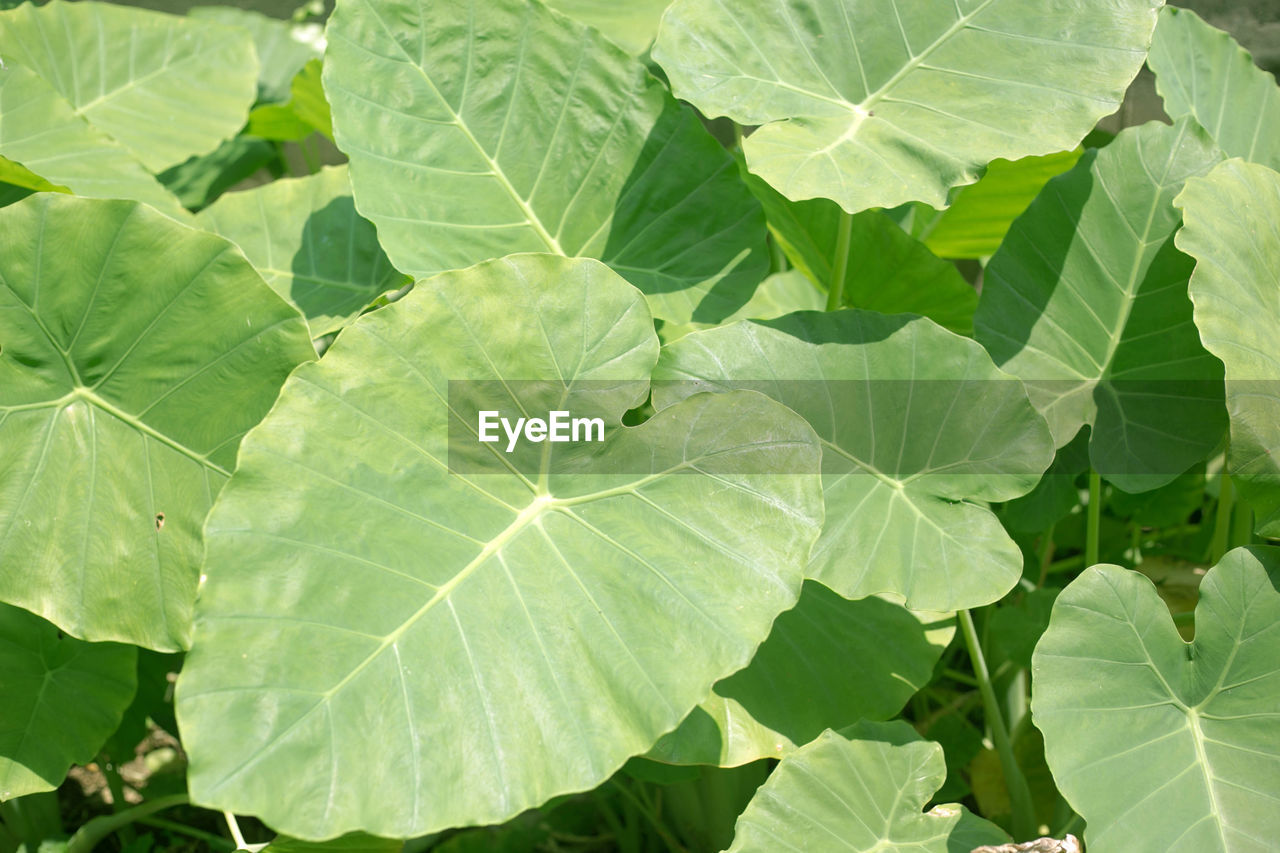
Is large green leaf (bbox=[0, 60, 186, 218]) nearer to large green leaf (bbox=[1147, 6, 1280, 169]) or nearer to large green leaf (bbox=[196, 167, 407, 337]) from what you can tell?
large green leaf (bbox=[196, 167, 407, 337])

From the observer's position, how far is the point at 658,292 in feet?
4.62

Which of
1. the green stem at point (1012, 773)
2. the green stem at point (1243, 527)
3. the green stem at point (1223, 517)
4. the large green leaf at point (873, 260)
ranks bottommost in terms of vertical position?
the green stem at point (1012, 773)

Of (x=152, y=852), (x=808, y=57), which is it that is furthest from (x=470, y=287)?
(x=152, y=852)

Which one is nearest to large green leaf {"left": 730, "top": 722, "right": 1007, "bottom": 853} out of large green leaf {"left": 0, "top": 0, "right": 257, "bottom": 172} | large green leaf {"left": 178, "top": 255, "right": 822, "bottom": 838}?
large green leaf {"left": 178, "top": 255, "right": 822, "bottom": 838}

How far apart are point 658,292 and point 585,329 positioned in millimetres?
338

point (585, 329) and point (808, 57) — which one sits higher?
point (808, 57)

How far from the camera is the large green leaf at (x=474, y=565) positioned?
86cm

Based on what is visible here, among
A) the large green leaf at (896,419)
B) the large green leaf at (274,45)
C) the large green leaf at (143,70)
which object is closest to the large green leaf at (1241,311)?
the large green leaf at (896,419)

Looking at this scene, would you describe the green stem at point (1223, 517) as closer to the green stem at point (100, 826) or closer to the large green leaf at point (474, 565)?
the large green leaf at point (474, 565)

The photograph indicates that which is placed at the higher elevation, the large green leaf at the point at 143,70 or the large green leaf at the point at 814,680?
the large green leaf at the point at 143,70

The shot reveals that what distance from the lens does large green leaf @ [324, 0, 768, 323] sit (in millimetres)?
1329

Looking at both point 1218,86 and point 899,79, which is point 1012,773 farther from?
point 1218,86

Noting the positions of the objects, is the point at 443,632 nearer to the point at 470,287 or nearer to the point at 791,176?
the point at 470,287

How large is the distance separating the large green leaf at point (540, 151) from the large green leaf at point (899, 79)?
15 cm
